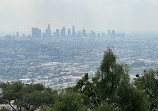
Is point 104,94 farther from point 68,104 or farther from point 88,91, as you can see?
point 88,91

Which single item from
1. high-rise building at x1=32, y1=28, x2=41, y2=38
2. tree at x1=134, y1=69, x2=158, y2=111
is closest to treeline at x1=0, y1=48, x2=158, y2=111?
tree at x1=134, y1=69, x2=158, y2=111

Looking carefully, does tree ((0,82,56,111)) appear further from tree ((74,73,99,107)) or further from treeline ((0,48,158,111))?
tree ((74,73,99,107))

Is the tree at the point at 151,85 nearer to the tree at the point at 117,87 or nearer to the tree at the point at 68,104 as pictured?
the tree at the point at 117,87

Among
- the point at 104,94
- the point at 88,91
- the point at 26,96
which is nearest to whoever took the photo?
the point at 104,94

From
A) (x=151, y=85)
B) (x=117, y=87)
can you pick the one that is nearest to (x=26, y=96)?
(x=117, y=87)

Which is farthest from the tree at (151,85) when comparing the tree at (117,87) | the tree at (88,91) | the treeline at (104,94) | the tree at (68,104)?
the tree at (68,104)

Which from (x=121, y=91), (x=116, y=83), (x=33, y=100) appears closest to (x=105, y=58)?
(x=116, y=83)

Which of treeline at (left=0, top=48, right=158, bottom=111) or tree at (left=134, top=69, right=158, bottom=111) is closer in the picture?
treeline at (left=0, top=48, right=158, bottom=111)

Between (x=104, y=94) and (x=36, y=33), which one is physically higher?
(x=104, y=94)
